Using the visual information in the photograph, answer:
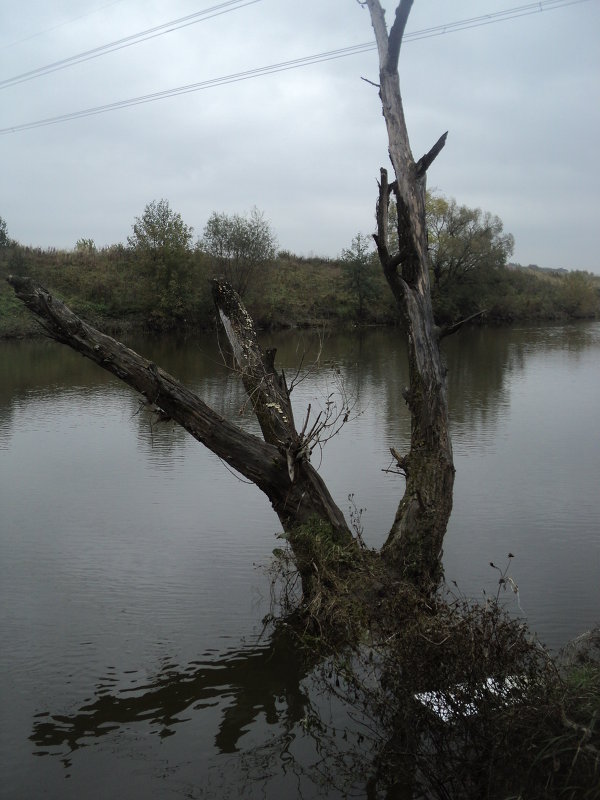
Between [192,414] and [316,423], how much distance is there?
107 cm

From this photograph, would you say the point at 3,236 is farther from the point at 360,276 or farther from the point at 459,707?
the point at 459,707

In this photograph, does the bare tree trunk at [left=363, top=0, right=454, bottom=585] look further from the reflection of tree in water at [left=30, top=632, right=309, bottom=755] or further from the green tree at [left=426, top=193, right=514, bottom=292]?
the green tree at [left=426, top=193, right=514, bottom=292]

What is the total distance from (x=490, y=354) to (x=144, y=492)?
70.5 ft

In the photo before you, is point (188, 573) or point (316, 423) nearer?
point (316, 423)

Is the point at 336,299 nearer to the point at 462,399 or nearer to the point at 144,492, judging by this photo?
the point at 462,399

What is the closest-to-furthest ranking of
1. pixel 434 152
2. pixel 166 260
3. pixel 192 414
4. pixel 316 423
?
pixel 316 423 → pixel 192 414 → pixel 434 152 → pixel 166 260

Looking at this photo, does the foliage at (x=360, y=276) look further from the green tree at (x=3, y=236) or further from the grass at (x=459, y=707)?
the grass at (x=459, y=707)

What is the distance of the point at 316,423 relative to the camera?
6.30m

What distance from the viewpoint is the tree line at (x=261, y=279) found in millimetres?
40094

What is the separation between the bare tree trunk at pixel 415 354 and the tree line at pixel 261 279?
31806 mm

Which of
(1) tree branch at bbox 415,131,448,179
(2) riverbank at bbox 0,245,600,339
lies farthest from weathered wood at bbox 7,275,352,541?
(2) riverbank at bbox 0,245,600,339

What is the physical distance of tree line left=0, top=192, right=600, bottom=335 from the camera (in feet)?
132

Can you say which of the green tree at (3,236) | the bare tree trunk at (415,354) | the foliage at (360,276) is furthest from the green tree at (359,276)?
the bare tree trunk at (415,354)

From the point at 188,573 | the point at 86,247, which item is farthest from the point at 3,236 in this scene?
the point at 188,573
